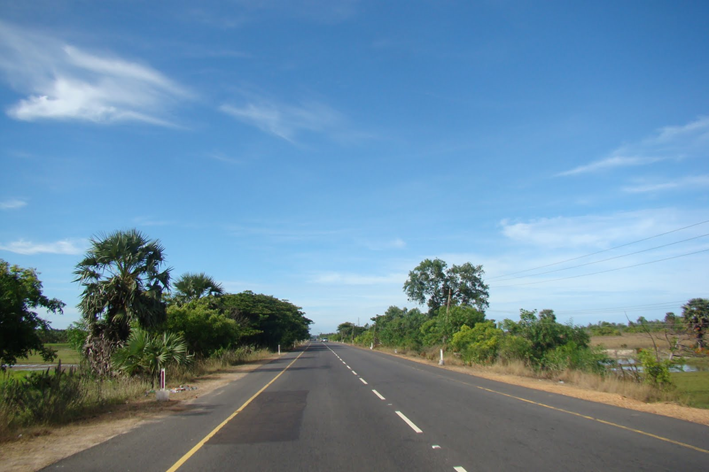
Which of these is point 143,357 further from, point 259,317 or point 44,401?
point 259,317

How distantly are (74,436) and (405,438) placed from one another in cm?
667

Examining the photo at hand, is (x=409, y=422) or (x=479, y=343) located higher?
(x=479, y=343)

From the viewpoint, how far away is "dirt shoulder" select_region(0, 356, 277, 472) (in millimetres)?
7307

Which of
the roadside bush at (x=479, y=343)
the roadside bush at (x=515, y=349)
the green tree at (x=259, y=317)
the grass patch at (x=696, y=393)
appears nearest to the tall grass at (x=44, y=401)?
the grass patch at (x=696, y=393)

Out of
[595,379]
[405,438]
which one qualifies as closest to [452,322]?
[595,379]

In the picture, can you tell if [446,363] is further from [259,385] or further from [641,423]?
[641,423]

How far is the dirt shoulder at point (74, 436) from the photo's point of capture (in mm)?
7307

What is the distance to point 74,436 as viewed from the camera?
30.2ft

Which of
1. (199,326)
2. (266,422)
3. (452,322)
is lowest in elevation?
(266,422)

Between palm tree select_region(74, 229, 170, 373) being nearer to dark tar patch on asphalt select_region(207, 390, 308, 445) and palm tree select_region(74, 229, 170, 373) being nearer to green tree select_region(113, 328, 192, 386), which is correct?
green tree select_region(113, 328, 192, 386)

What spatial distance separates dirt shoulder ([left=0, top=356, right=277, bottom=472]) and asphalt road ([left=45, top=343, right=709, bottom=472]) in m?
0.41

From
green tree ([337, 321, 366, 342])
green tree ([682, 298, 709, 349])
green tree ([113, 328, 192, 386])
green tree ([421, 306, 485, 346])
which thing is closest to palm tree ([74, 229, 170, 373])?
green tree ([113, 328, 192, 386])

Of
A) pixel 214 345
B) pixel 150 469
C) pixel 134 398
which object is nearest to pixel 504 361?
pixel 214 345

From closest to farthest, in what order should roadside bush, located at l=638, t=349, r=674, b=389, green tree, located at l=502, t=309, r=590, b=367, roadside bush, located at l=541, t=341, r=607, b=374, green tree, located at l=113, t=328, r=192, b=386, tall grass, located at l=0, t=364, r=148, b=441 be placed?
1. tall grass, located at l=0, t=364, r=148, b=441
2. roadside bush, located at l=638, t=349, r=674, b=389
3. green tree, located at l=113, t=328, r=192, b=386
4. roadside bush, located at l=541, t=341, r=607, b=374
5. green tree, located at l=502, t=309, r=590, b=367
